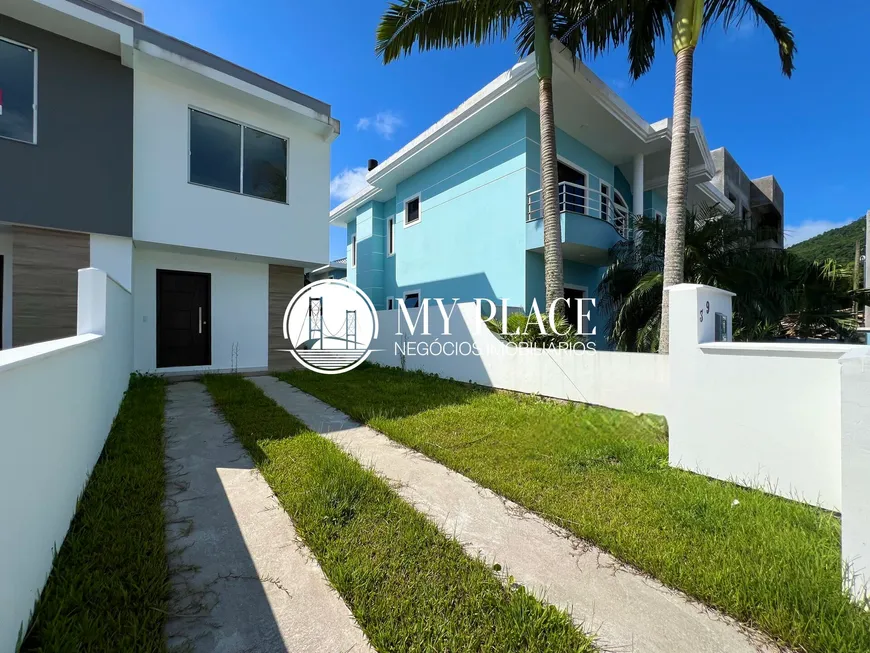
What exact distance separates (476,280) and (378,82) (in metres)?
5.83

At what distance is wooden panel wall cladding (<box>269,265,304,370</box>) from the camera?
9.48 metres

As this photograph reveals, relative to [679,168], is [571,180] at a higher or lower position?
higher

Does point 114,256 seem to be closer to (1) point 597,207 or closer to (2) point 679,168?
(2) point 679,168

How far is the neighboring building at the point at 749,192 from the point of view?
17.3 meters

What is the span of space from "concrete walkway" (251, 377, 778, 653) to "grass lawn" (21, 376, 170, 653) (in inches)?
64.2

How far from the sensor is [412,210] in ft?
45.0

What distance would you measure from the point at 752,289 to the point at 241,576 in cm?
867

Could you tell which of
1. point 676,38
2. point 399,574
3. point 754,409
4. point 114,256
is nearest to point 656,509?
point 754,409

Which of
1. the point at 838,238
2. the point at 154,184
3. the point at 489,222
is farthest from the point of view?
the point at 838,238

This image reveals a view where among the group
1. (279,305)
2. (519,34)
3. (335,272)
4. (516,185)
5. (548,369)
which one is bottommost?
(548,369)

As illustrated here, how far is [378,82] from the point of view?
9.52 metres

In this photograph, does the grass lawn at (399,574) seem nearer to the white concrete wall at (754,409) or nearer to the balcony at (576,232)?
the white concrete wall at (754,409)

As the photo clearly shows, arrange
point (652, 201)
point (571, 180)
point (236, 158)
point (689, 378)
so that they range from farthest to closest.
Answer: point (652, 201) < point (571, 180) < point (236, 158) < point (689, 378)

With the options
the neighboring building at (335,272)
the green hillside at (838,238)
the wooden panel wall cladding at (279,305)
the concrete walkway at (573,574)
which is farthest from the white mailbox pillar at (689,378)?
the green hillside at (838,238)
